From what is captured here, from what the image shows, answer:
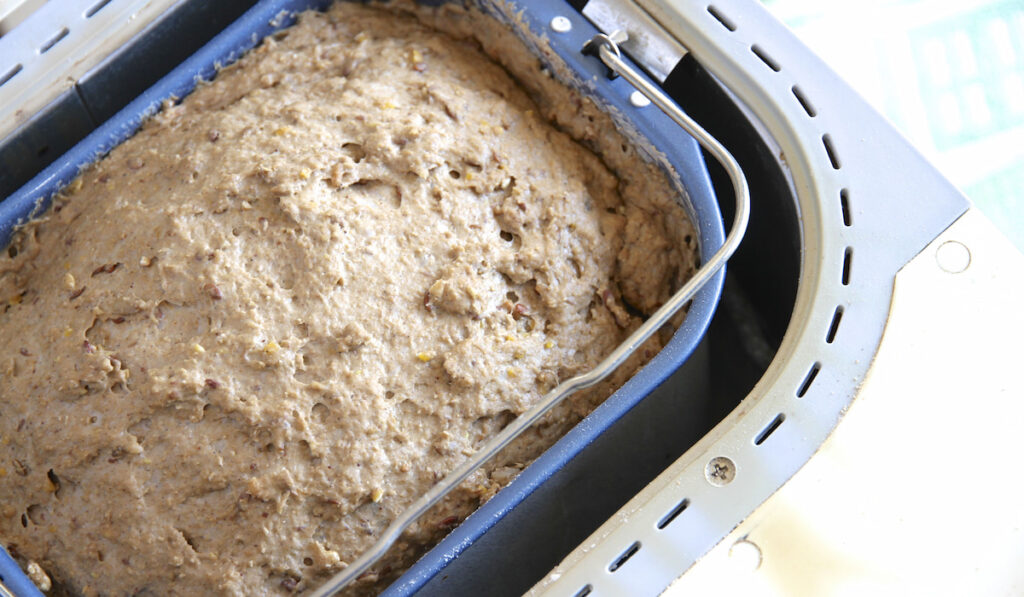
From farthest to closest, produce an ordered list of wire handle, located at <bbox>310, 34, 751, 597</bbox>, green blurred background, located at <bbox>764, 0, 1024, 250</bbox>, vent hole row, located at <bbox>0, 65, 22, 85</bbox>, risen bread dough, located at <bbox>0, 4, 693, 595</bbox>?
1. green blurred background, located at <bbox>764, 0, 1024, 250</bbox>
2. vent hole row, located at <bbox>0, 65, 22, 85</bbox>
3. risen bread dough, located at <bbox>0, 4, 693, 595</bbox>
4. wire handle, located at <bbox>310, 34, 751, 597</bbox>

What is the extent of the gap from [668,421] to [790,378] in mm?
194

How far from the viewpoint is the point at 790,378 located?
813 millimetres

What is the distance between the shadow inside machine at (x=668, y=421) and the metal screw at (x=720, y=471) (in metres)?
0.11

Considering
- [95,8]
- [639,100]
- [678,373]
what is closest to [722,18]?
[639,100]

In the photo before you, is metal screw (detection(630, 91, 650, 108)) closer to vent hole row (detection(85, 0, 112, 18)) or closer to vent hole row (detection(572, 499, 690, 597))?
vent hole row (detection(572, 499, 690, 597))

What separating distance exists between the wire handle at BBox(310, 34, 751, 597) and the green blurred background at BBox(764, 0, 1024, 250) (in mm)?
517

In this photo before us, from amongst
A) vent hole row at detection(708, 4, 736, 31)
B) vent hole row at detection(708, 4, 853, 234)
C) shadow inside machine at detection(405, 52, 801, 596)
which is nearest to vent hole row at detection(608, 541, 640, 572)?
shadow inside machine at detection(405, 52, 801, 596)

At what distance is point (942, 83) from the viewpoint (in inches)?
52.9

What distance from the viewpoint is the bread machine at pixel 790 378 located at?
0.77m

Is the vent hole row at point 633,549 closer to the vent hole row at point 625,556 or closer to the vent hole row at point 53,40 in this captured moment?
the vent hole row at point 625,556

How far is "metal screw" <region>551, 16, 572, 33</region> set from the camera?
99 cm

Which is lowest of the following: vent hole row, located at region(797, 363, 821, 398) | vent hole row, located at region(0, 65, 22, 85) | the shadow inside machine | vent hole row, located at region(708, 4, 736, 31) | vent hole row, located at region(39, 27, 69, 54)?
the shadow inside machine

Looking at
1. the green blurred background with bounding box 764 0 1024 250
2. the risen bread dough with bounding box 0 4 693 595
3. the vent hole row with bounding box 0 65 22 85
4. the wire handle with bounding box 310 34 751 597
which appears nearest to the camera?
the wire handle with bounding box 310 34 751 597

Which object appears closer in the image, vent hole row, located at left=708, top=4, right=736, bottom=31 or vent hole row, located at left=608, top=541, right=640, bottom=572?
vent hole row, located at left=608, top=541, right=640, bottom=572
